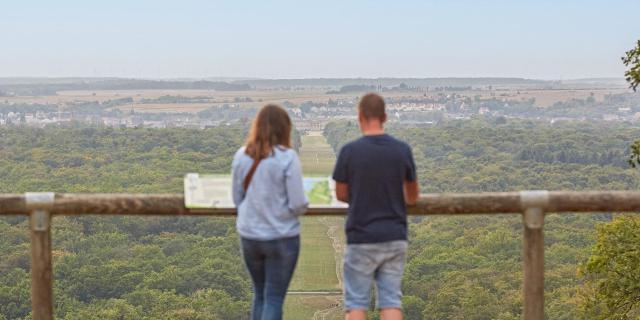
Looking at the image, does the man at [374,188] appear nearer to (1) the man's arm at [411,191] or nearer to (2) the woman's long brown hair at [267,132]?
(1) the man's arm at [411,191]

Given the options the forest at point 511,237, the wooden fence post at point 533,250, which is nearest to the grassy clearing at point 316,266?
the forest at point 511,237

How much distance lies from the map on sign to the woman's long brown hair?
0.43 meters

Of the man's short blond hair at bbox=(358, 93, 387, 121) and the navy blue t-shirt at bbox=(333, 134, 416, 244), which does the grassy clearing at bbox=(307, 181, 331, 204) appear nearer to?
the navy blue t-shirt at bbox=(333, 134, 416, 244)

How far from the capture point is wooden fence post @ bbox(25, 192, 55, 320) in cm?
560

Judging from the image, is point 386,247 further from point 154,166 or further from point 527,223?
point 154,166

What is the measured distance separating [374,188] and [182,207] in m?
1.16

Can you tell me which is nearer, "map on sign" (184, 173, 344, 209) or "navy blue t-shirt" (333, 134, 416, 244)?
"navy blue t-shirt" (333, 134, 416, 244)

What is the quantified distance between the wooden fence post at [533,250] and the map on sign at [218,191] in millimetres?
1076

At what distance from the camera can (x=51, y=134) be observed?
4678 inches

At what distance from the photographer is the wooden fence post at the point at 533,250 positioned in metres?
5.64

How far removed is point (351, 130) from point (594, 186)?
27811 millimetres

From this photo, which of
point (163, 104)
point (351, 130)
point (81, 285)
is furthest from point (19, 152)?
point (163, 104)

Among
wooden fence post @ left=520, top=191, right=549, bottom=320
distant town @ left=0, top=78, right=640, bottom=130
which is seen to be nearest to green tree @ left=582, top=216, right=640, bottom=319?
wooden fence post @ left=520, top=191, right=549, bottom=320

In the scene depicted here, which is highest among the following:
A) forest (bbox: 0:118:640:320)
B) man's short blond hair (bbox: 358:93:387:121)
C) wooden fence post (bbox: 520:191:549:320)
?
man's short blond hair (bbox: 358:93:387:121)
